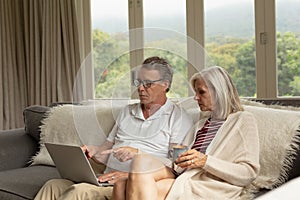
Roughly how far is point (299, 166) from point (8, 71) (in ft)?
11.2

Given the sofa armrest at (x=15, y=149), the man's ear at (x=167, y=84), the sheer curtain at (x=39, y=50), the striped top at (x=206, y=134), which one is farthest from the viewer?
the sheer curtain at (x=39, y=50)

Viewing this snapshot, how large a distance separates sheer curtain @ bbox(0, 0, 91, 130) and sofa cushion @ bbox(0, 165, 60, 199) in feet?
5.95

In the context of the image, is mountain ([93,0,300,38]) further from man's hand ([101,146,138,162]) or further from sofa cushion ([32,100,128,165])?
man's hand ([101,146,138,162])

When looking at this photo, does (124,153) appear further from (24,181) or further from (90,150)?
(24,181)

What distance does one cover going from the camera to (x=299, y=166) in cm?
211

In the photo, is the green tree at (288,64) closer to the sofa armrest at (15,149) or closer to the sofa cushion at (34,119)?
the sofa cushion at (34,119)

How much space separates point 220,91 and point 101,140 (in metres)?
0.53

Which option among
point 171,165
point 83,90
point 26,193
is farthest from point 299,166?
point 83,90

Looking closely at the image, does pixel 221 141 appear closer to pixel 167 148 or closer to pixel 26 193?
pixel 167 148

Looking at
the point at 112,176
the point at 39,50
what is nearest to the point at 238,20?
the point at 39,50

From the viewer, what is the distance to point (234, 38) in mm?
3826

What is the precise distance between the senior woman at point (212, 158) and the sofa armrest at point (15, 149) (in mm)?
1229

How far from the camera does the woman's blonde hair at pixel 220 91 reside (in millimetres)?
2104

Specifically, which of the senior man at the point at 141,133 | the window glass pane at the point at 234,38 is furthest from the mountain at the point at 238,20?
the senior man at the point at 141,133
